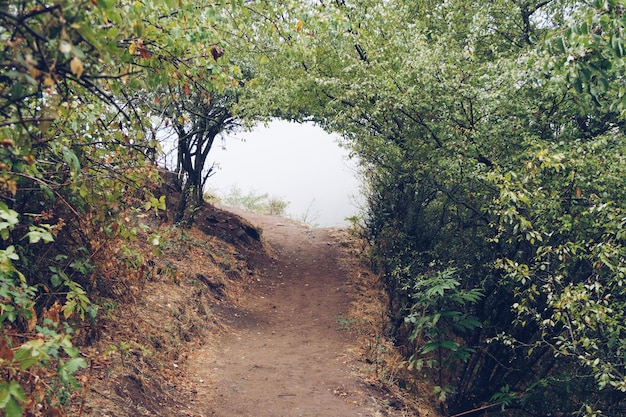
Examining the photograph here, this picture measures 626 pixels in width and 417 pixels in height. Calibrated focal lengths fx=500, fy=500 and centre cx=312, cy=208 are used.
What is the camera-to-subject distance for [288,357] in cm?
958

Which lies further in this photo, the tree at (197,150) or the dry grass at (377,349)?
the tree at (197,150)

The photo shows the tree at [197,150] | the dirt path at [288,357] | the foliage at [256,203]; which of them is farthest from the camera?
the foliage at [256,203]

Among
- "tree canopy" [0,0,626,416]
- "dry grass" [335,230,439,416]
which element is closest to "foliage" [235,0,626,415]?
"tree canopy" [0,0,626,416]

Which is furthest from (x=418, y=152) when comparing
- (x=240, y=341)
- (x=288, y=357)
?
(x=240, y=341)

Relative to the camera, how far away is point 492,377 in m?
8.83

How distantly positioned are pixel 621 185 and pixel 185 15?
5693mm

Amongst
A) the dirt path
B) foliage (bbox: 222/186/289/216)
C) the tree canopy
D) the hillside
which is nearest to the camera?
the tree canopy

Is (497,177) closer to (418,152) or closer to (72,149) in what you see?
(418,152)

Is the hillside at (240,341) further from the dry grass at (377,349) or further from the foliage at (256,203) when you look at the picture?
the foliage at (256,203)

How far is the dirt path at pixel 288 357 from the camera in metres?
7.54

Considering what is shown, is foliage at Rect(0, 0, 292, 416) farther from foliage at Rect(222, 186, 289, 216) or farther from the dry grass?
foliage at Rect(222, 186, 289, 216)

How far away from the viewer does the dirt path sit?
7535 mm

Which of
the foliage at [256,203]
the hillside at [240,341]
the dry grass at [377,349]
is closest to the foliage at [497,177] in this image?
the dry grass at [377,349]

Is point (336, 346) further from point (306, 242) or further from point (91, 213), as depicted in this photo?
point (306, 242)
